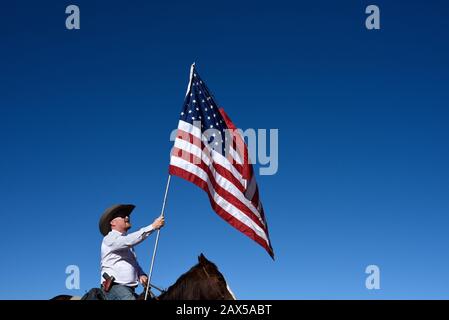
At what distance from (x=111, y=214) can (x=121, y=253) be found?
1102 millimetres

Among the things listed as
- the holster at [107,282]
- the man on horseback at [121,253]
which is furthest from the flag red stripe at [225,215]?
the holster at [107,282]

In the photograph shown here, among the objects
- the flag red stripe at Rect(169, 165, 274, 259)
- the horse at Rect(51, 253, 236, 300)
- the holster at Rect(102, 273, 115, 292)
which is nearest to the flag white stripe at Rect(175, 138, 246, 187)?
the flag red stripe at Rect(169, 165, 274, 259)

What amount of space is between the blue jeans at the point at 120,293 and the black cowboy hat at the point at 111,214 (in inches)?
59.7

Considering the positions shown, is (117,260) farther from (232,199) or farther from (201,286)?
(232,199)

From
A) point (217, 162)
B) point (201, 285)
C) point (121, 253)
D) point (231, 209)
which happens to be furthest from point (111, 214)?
point (217, 162)

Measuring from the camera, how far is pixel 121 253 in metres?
13.7

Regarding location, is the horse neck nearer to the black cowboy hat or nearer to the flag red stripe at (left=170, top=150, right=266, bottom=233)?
the black cowboy hat

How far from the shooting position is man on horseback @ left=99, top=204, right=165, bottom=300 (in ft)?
43.2
